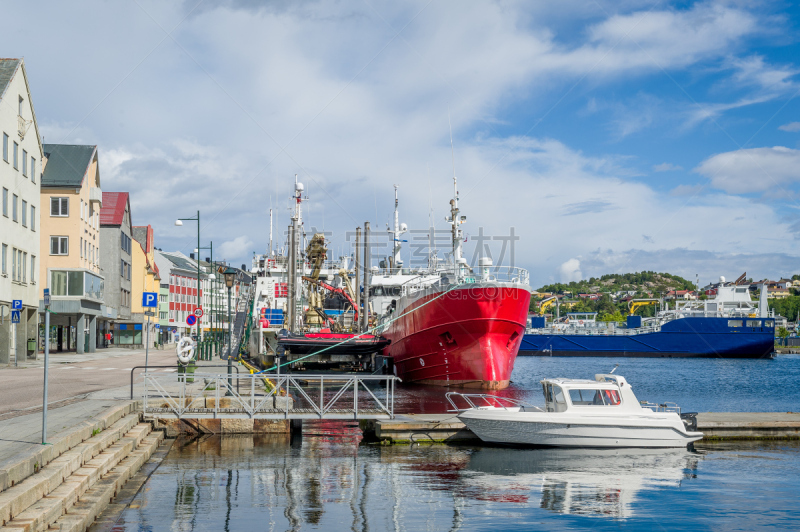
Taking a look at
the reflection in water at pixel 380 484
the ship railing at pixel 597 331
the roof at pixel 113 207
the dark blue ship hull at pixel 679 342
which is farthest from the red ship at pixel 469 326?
the ship railing at pixel 597 331

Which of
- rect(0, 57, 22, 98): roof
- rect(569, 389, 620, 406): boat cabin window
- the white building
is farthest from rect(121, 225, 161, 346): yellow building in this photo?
rect(569, 389, 620, 406): boat cabin window

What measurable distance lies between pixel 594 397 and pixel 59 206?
40.4 metres

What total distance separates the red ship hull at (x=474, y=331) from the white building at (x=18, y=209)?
59.2ft

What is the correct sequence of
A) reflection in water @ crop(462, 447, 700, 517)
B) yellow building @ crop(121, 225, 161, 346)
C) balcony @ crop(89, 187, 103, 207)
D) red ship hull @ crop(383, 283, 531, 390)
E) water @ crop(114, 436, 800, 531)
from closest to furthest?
1. water @ crop(114, 436, 800, 531)
2. reflection in water @ crop(462, 447, 700, 517)
3. red ship hull @ crop(383, 283, 531, 390)
4. balcony @ crop(89, 187, 103, 207)
5. yellow building @ crop(121, 225, 161, 346)

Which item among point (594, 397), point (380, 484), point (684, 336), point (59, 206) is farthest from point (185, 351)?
point (684, 336)

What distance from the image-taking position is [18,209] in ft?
111

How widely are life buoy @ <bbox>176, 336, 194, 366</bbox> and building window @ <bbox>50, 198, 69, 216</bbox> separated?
31.2 meters

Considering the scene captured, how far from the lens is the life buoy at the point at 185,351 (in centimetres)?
1936

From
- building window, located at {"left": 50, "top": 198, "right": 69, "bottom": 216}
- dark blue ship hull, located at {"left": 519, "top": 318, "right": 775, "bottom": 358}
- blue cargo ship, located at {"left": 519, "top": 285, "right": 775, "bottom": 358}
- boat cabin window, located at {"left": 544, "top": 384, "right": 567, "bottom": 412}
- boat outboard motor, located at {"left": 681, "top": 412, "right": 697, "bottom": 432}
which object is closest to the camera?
boat cabin window, located at {"left": 544, "top": 384, "right": 567, "bottom": 412}

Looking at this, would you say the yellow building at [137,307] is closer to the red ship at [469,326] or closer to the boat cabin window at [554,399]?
the red ship at [469,326]

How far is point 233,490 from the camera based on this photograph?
12.1m

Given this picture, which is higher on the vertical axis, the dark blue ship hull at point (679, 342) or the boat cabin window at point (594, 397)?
the boat cabin window at point (594, 397)

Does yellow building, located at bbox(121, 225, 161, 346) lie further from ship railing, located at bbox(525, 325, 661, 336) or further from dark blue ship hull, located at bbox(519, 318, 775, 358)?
ship railing, located at bbox(525, 325, 661, 336)

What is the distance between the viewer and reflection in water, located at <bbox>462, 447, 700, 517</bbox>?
39.9ft
